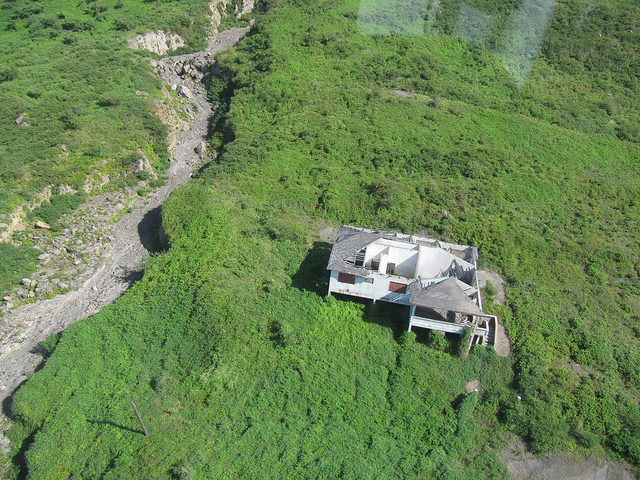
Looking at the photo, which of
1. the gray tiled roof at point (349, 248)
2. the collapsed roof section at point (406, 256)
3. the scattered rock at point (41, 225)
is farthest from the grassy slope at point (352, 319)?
the scattered rock at point (41, 225)

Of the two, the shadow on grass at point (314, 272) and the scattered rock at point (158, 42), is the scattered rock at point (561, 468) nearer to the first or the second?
the shadow on grass at point (314, 272)

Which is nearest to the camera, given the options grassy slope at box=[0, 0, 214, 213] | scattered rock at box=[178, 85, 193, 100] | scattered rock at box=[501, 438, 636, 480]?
scattered rock at box=[501, 438, 636, 480]

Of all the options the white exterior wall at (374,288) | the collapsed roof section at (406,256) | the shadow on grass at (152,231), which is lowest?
the shadow on grass at (152,231)

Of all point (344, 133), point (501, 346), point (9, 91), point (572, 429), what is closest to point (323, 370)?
point (501, 346)

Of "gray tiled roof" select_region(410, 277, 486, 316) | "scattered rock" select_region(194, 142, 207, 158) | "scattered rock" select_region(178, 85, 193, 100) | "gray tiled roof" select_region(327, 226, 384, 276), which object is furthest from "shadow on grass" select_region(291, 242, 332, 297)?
"scattered rock" select_region(178, 85, 193, 100)

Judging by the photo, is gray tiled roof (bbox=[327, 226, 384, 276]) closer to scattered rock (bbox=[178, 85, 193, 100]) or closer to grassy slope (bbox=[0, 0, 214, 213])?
grassy slope (bbox=[0, 0, 214, 213])

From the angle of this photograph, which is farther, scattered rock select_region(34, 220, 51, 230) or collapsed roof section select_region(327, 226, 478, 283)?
scattered rock select_region(34, 220, 51, 230)

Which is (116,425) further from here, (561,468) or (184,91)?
(184,91)
